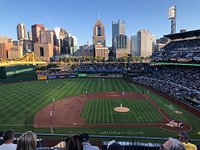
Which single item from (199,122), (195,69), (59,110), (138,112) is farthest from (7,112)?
(195,69)

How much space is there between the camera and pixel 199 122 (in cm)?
2509

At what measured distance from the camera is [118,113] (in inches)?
1128

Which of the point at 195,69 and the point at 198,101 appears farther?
the point at 195,69

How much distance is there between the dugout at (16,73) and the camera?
63.8 metres

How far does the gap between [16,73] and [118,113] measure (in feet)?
165

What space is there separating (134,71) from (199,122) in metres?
50.5

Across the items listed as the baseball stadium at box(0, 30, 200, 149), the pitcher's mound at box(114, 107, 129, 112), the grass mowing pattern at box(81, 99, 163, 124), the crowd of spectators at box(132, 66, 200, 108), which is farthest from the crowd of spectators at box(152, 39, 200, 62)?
the pitcher's mound at box(114, 107, 129, 112)

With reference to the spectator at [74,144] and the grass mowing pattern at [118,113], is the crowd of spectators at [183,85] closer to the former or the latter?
the grass mowing pattern at [118,113]

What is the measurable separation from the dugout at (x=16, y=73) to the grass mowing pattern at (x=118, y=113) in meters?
39.0

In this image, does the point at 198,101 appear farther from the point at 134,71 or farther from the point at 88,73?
the point at 88,73

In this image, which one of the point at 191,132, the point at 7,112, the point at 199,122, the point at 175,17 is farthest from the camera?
the point at 175,17

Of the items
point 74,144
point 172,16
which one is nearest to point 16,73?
point 172,16

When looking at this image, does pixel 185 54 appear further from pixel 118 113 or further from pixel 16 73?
pixel 16 73

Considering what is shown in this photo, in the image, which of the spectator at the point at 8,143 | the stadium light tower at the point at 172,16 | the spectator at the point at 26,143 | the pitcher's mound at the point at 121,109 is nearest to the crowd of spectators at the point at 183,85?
the pitcher's mound at the point at 121,109
